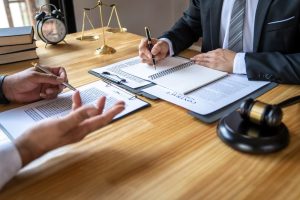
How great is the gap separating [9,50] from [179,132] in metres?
0.97

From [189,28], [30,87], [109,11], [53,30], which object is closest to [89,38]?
[53,30]

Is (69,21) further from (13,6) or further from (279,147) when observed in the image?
(279,147)

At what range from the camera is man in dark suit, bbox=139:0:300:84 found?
1124 mm

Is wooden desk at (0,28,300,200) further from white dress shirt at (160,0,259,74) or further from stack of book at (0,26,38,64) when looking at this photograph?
stack of book at (0,26,38,64)

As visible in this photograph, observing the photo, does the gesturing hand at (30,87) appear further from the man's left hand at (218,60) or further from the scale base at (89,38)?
the scale base at (89,38)

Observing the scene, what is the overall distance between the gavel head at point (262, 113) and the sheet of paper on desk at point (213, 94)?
152 mm

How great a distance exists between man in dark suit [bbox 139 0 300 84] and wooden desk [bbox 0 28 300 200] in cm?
26

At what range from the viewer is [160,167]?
694 millimetres

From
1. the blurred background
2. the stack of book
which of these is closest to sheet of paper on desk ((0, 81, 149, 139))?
the stack of book

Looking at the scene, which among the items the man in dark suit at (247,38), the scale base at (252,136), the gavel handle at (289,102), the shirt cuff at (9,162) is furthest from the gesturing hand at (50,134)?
the man in dark suit at (247,38)

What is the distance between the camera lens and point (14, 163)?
65 centimetres

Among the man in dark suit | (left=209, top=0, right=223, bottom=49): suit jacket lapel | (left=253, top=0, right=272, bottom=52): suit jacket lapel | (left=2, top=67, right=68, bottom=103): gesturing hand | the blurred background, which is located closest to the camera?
(left=2, top=67, right=68, bottom=103): gesturing hand

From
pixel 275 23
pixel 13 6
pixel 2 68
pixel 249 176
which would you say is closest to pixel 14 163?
pixel 249 176

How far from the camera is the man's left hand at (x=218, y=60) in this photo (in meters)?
1.18
